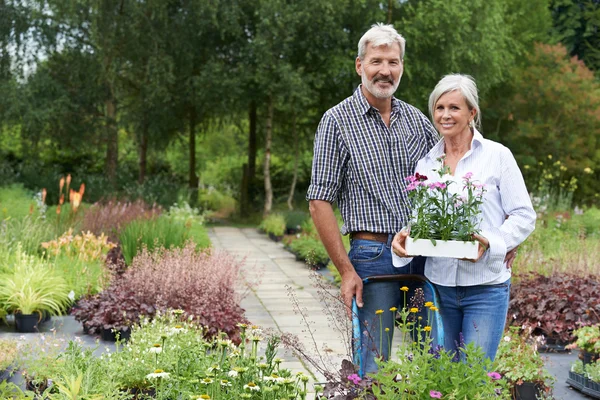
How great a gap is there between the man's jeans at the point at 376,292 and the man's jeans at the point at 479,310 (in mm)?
139

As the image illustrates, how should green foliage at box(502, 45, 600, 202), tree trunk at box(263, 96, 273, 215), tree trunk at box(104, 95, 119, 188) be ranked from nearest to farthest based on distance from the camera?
1. tree trunk at box(104, 95, 119, 188)
2. green foliage at box(502, 45, 600, 202)
3. tree trunk at box(263, 96, 273, 215)

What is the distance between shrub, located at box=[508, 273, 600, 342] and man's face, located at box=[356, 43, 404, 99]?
3456mm

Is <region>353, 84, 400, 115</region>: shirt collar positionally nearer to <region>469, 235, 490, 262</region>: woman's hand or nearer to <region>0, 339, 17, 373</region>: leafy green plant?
<region>469, 235, 490, 262</region>: woman's hand

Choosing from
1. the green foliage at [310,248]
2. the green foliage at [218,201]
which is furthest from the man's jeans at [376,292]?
the green foliage at [218,201]

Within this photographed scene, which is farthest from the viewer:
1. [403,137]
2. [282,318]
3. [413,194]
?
[282,318]

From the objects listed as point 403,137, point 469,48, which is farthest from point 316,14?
point 403,137

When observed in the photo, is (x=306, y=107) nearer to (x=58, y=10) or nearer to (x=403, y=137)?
(x=58, y=10)

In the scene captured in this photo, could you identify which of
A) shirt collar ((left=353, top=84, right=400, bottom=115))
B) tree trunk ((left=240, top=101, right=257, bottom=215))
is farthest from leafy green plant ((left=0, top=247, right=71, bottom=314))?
tree trunk ((left=240, top=101, right=257, bottom=215))

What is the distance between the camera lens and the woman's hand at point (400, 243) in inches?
105

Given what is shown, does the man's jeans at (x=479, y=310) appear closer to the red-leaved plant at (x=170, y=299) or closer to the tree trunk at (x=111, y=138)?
the red-leaved plant at (x=170, y=299)

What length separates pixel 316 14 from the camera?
58.0 feet

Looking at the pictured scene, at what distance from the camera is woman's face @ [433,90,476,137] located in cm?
274

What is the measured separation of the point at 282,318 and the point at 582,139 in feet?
47.9

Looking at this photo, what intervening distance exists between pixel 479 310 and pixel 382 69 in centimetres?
96
